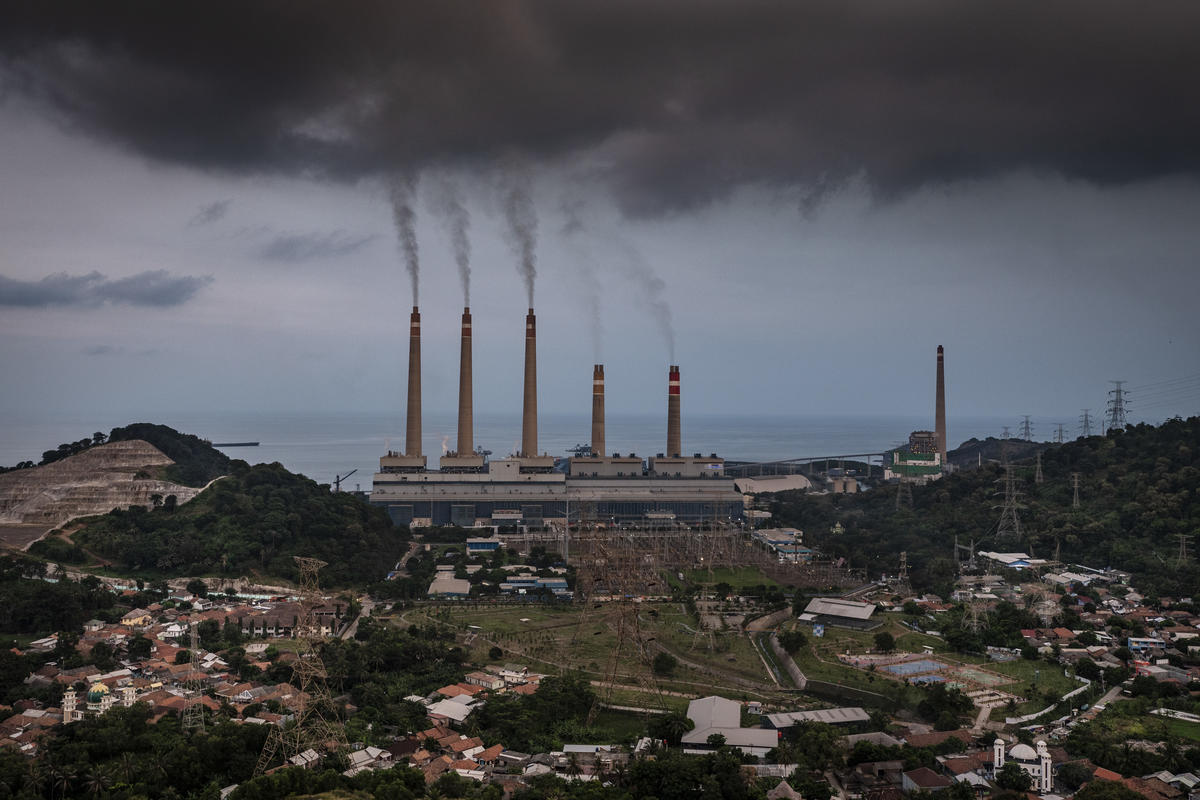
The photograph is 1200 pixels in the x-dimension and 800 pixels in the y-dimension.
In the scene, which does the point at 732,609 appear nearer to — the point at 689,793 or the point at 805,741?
the point at 805,741

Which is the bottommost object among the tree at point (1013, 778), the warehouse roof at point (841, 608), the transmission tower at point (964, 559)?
the tree at point (1013, 778)

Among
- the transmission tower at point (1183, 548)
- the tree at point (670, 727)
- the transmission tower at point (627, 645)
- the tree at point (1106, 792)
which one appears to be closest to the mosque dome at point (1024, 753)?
the tree at point (1106, 792)

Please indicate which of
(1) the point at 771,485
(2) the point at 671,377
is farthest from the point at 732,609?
(1) the point at 771,485

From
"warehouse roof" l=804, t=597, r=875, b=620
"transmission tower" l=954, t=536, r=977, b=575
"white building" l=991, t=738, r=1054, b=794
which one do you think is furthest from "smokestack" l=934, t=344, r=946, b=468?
"white building" l=991, t=738, r=1054, b=794

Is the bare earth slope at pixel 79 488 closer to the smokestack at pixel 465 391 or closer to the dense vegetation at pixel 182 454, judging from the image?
A: the dense vegetation at pixel 182 454

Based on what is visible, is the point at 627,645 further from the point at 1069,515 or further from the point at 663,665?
the point at 1069,515

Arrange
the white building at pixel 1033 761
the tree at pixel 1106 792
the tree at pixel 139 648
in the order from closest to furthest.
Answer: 1. the tree at pixel 1106 792
2. the white building at pixel 1033 761
3. the tree at pixel 139 648

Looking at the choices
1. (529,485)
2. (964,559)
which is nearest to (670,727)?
(964,559)
